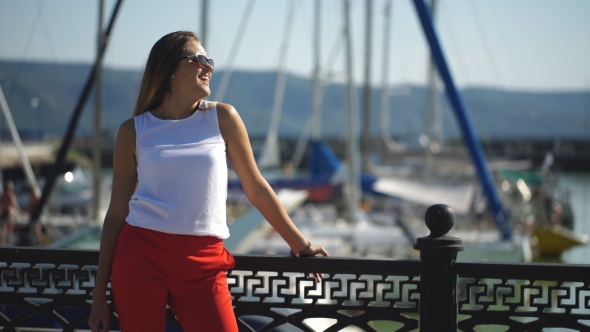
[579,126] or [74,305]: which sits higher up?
[579,126]

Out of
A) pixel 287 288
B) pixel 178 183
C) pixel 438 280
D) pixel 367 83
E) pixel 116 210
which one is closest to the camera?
pixel 178 183

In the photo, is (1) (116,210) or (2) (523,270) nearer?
(1) (116,210)

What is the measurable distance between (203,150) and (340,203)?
69.1 ft

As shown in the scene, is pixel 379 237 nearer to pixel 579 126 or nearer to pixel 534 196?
pixel 534 196

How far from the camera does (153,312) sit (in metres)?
2.32

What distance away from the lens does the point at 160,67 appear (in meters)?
2.44

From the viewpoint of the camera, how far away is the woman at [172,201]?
2.32 meters

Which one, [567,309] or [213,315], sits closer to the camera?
[213,315]

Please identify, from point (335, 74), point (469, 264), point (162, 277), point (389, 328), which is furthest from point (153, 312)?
point (335, 74)

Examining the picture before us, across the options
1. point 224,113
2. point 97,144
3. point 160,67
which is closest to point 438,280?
point 224,113

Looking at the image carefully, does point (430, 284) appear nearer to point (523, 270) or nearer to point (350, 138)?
point (523, 270)

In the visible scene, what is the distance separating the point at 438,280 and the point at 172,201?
3.97 ft

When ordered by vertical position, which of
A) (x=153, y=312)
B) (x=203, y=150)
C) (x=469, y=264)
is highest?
(x=203, y=150)

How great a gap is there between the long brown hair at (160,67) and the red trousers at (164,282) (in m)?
0.49
